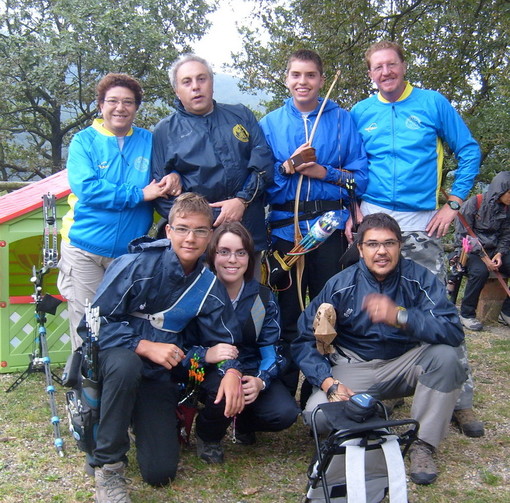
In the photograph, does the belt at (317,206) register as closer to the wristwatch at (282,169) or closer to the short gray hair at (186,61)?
the wristwatch at (282,169)

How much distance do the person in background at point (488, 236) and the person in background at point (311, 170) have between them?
12.5ft

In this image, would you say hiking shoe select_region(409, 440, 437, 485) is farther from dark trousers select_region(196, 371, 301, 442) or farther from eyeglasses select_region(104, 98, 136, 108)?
eyeglasses select_region(104, 98, 136, 108)

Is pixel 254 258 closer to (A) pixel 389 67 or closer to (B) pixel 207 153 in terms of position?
(B) pixel 207 153

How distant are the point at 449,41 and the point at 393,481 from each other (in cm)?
835

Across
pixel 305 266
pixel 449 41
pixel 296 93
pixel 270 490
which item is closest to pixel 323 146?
pixel 296 93

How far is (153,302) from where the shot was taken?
3.18 metres

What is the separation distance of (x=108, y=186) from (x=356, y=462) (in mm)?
2157

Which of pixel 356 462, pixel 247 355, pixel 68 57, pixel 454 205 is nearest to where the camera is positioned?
pixel 356 462

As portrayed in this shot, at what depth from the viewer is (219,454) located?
3.46 meters

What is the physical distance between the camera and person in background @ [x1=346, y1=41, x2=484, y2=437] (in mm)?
3828

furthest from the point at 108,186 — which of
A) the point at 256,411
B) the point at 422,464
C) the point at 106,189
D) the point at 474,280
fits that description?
the point at 474,280

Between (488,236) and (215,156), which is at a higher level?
(215,156)

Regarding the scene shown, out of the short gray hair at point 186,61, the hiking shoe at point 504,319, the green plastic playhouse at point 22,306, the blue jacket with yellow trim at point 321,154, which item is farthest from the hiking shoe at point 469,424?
the hiking shoe at point 504,319

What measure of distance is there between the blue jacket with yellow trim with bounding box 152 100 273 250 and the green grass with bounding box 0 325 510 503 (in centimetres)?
140
